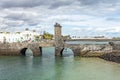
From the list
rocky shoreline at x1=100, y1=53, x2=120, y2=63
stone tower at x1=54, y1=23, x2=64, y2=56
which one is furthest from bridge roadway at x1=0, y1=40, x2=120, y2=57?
rocky shoreline at x1=100, y1=53, x2=120, y2=63

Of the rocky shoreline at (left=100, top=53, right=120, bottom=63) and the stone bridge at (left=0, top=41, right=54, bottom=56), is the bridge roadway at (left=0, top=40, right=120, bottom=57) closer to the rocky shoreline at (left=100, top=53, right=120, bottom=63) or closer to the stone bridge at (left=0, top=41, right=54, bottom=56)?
the stone bridge at (left=0, top=41, right=54, bottom=56)

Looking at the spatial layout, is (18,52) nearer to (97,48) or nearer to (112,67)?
(97,48)

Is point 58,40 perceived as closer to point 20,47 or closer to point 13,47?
point 20,47

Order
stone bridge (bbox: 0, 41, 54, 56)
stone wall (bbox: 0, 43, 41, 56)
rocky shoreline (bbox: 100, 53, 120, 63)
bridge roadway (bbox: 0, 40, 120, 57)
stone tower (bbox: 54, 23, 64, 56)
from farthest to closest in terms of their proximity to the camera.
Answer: stone wall (bbox: 0, 43, 41, 56)
stone bridge (bbox: 0, 41, 54, 56)
stone tower (bbox: 54, 23, 64, 56)
bridge roadway (bbox: 0, 40, 120, 57)
rocky shoreline (bbox: 100, 53, 120, 63)

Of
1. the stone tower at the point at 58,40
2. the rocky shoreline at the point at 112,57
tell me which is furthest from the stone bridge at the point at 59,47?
the rocky shoreline at the point at 112,57

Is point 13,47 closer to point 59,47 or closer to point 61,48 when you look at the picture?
point 59,47

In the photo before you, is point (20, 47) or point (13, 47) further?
Result: point (13, 47)

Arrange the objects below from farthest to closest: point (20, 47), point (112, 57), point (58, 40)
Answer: point (20, 47), point (58, 40), point (112, 57)

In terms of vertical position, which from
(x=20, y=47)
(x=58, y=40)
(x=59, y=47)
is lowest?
(x=59, y=47)

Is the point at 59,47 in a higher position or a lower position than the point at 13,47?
lower

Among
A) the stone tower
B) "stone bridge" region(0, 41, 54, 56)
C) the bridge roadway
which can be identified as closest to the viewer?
the bridge roadway

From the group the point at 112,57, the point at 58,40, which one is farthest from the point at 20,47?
the point at 112,57

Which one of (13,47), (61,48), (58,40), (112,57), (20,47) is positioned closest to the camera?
(112,57)

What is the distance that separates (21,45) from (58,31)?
10.5 metres
